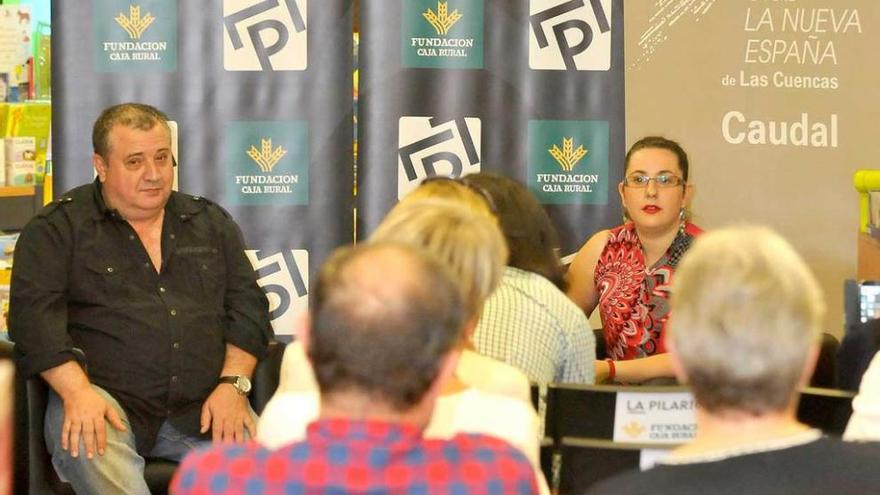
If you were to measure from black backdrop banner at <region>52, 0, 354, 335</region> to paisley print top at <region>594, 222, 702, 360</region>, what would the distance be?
1115 millimetres

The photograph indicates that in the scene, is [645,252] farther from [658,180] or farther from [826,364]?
[826,364]

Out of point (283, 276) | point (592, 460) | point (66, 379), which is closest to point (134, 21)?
point (283, 276)

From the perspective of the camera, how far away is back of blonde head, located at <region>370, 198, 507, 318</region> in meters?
2.10

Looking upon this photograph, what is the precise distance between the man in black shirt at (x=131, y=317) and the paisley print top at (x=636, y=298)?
112cm

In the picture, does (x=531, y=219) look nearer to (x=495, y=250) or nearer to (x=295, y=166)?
(x=495, y=250)

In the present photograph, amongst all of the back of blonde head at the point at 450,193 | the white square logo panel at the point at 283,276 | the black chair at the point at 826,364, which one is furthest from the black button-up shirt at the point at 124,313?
the black chair at the point at 826,364

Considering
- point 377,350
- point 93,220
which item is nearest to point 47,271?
point 93,220

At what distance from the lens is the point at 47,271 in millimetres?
3867

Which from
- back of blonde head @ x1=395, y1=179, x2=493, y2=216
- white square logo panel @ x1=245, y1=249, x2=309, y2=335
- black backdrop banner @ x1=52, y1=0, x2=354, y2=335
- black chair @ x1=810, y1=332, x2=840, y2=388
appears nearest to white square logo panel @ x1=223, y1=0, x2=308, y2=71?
black backdrop banner @ x1=52, y1=0, x2=354, y2=335

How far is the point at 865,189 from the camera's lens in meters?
4.45

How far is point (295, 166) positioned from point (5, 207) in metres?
1.66

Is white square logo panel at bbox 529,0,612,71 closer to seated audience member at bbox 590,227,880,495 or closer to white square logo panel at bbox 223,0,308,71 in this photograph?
white square logo panel at bbox 223,0,308,71

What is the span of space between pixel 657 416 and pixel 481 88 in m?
2.60

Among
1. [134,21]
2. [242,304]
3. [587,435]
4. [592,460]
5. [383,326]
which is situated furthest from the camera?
[134,21]
